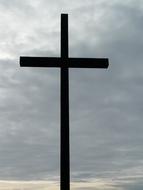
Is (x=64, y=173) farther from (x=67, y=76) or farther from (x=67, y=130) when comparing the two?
(x=67, y=76)

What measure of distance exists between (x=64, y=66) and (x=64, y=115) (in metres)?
1.79

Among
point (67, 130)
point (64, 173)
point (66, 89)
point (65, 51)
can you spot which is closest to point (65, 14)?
point (65, 51)

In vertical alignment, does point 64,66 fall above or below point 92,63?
below

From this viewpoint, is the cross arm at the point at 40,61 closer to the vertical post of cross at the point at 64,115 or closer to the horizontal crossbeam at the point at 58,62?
the horizontal crossbeam at the point at 58,62

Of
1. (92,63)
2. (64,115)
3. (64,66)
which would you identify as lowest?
(64,115)

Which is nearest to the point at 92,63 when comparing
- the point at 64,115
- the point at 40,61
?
the point at 40,61

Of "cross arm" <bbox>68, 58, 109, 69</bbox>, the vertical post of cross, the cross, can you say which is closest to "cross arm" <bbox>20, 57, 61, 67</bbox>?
Answer: the cross

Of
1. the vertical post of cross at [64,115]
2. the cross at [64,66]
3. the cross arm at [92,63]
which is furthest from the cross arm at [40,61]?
the cross arm at [92,63]

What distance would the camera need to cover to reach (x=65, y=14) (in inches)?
669

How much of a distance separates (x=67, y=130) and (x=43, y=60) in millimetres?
2694

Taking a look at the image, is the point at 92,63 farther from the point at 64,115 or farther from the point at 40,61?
the point at 64,115

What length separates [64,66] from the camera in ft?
55.5

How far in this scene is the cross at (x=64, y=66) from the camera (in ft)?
50.9

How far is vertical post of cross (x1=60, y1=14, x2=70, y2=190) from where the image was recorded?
15.4 metres
